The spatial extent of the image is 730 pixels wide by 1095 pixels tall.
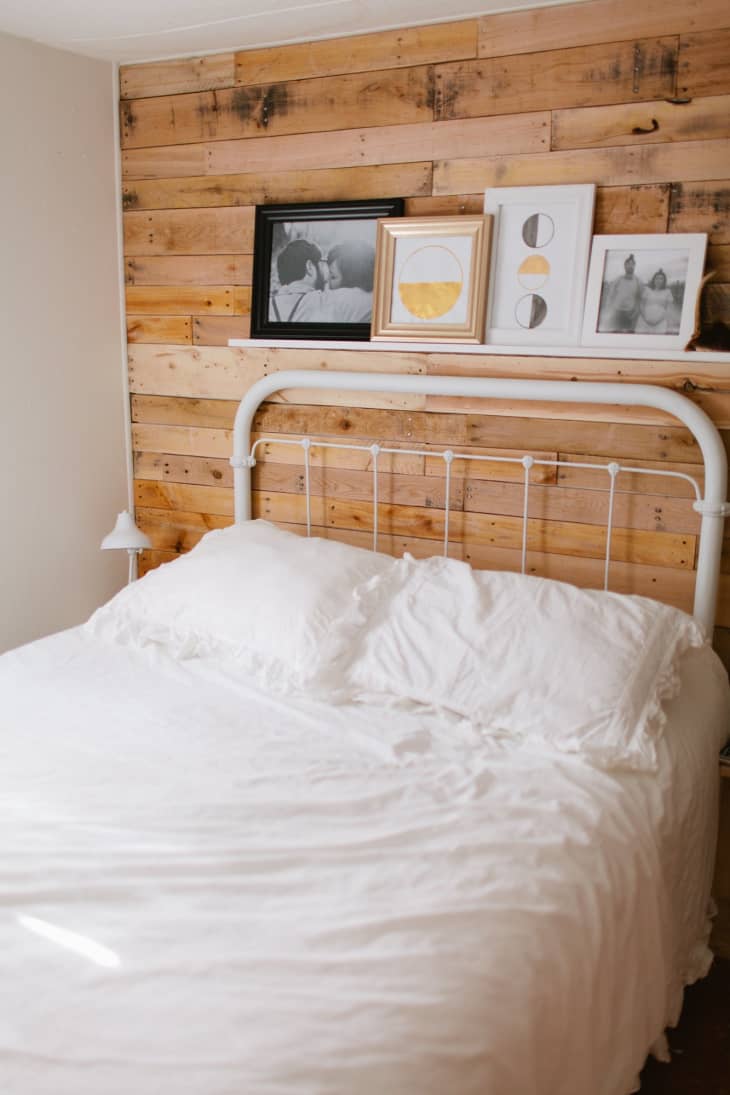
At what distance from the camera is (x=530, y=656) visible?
2.09 metres

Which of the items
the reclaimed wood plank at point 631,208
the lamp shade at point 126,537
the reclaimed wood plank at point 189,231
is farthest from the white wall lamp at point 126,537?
the reclaimed wood plank at point 631,208

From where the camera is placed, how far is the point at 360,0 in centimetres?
241

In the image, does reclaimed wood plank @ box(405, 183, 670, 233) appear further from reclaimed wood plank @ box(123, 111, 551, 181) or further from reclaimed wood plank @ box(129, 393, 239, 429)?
reclaimed wood plank @ box(129, 393, 239, 429)

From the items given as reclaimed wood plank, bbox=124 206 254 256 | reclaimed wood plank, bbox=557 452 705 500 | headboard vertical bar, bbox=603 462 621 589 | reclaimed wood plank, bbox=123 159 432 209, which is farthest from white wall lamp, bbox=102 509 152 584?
headboard vertical bar, bbox=603 462 621 589

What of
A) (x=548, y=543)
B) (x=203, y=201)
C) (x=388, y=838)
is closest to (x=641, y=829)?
(x=388, y=838)

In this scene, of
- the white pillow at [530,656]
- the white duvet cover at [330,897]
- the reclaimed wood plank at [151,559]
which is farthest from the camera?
the reclaimed wood plank at [151,559]

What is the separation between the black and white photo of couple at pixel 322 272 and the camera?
9.02 feet

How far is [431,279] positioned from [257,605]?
98 cm

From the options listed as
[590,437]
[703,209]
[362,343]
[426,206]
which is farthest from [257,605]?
[703,209]

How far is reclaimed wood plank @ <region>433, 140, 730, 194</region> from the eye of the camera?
7.53ft

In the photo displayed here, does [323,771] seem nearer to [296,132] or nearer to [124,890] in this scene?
[124,890]

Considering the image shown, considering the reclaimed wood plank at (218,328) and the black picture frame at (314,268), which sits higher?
the black picture frame at (314,268)

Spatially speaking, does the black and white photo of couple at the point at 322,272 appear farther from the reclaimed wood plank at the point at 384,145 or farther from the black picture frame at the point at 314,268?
the reclaimed wood plank at the point at 384,145

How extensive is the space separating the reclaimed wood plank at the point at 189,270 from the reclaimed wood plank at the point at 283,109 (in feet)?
1.11
